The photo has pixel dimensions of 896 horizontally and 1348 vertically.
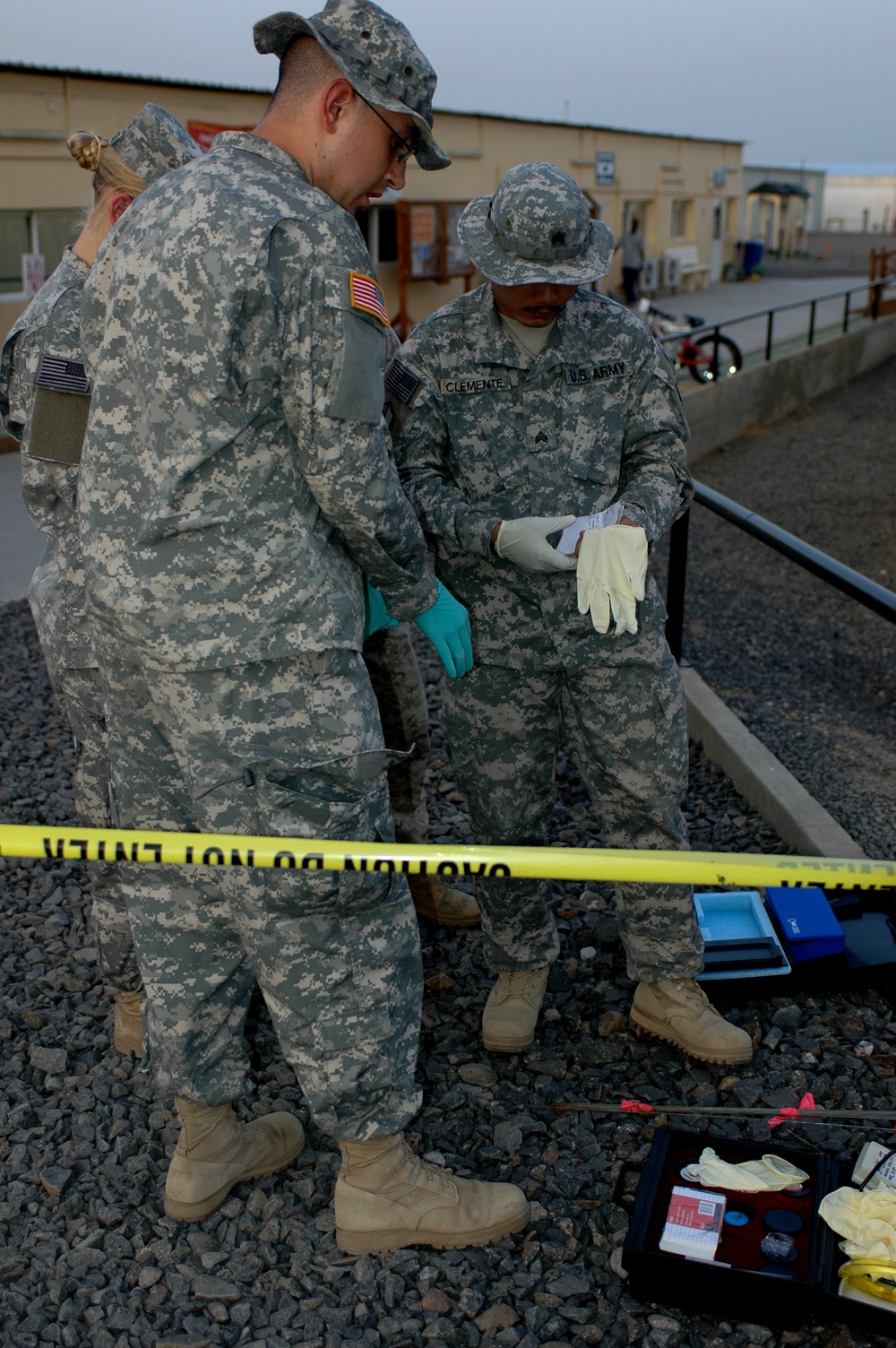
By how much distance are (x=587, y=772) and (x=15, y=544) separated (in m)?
5.35

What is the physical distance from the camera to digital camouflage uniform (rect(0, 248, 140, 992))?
93.3 inches

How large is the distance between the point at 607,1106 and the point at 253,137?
6.69 ft

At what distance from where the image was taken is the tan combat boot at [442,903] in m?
3.31

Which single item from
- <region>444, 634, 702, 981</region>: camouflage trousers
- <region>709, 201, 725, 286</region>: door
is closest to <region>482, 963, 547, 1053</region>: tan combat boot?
<region>444, 634, 702, 981</region>: camouflage trousers

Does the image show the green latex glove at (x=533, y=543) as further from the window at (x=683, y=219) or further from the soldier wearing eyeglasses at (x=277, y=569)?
the window at (x=683, y=219)

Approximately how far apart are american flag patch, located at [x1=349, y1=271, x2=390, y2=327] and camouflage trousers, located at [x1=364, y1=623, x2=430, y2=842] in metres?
1.23

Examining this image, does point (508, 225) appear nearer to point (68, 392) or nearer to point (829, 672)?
→ point (68, 392)

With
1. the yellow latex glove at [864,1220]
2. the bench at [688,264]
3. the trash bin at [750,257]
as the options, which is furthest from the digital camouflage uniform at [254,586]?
the trash bin at [750,257]

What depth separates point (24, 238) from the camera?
1155 cm

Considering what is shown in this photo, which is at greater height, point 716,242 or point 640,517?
point 716,242

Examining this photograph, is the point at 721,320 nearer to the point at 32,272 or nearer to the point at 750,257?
the point at 750,257

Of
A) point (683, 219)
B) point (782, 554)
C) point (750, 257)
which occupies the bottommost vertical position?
point (782, 554)

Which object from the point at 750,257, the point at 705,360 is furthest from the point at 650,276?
the point at 705,360

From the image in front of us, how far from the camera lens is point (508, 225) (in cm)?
250
